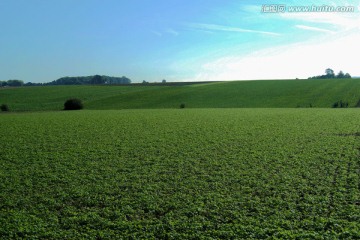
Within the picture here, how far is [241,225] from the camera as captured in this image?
5.16 metres

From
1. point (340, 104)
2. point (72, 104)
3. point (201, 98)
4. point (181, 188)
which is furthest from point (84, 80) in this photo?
point (181, 188)

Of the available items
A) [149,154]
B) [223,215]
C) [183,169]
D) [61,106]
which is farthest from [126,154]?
[61,106]

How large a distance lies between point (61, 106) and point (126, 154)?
105 feet

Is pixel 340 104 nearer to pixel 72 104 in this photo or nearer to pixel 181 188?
pixel 72 104

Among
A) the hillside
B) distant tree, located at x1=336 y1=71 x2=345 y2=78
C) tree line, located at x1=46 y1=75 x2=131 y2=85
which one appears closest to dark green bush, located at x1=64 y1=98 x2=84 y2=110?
the hillside

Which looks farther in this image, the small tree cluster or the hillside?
the hillside

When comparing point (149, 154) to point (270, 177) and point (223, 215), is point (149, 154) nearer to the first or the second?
point (270, 177)

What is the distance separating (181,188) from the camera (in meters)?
6.96

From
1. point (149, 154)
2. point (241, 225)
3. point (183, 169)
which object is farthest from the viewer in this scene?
point (149, 154)

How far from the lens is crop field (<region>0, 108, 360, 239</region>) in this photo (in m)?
5.18

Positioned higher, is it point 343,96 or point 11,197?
point 343,96

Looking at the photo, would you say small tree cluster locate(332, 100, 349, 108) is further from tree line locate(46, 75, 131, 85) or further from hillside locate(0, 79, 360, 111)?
tree line locate(46, 75, 131, 85)

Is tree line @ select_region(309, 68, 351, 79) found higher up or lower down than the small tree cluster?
higher up

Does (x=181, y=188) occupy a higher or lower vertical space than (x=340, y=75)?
lower
